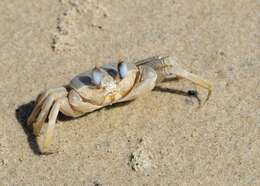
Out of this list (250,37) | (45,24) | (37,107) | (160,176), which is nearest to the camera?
(160,176)

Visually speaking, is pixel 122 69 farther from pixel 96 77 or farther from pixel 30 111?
pixel 30 111

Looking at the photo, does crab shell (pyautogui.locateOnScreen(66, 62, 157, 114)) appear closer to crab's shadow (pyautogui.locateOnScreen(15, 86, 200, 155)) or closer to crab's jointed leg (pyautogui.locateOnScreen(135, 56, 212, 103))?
crab's jointed leg (pyautogui.locateOnScreen(135, 56, 212, 103))

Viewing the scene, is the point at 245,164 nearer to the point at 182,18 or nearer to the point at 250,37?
the point at 250,37

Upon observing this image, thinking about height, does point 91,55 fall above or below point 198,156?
above

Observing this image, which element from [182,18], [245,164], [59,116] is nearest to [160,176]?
[245,164]

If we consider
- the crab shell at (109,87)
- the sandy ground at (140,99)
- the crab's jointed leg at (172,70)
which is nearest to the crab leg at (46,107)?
the crab shell at (109,87)

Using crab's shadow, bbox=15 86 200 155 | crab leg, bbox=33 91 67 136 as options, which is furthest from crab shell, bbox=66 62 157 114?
crab's shadow, bbox=15 86 200 155

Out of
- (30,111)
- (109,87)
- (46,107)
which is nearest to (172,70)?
(109,87)

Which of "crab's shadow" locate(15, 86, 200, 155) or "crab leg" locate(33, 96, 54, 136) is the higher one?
"crab leg" locate(33, 96, 54, 136)

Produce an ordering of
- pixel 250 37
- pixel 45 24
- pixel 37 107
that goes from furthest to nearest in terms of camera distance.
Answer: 1. pixel 45 24
2. pixel 250 37
3. pixel 37 107
